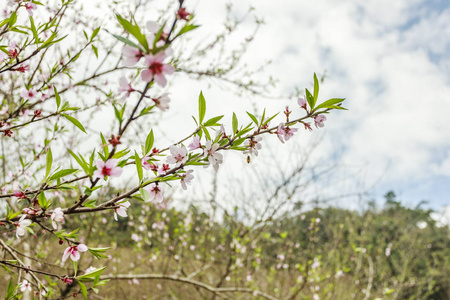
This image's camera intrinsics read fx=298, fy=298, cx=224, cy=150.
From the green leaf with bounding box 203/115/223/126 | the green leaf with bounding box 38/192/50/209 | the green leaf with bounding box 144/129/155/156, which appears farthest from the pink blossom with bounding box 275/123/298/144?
the green leaf with bounding box 38/192/50/209

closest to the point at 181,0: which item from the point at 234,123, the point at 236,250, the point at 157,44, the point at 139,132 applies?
the point at 157,44

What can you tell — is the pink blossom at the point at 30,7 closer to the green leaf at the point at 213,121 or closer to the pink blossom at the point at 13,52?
the pink blossom at the point at 13,52

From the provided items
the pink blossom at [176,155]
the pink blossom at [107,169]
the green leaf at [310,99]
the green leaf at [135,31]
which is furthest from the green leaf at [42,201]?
the green leaf at [310,99]

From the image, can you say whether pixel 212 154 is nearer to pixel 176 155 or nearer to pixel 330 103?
pixel 176 155

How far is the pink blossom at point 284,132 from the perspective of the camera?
3.75ft

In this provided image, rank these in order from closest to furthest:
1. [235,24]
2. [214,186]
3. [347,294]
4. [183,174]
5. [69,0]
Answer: [183,174] < [69,0] < [235,24] < [214,186] < [347,294]

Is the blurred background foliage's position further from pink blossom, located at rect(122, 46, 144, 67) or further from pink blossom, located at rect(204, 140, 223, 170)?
pink blossom, located at rect(122, 46, 144, 67)

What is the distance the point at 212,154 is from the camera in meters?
1.04

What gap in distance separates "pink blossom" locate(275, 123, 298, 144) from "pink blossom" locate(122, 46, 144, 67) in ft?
1.97

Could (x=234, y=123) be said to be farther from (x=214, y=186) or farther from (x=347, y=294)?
(x=347, y=294)

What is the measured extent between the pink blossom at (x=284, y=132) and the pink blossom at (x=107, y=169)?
23.8 inches

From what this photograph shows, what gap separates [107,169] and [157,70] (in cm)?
31

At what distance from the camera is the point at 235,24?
343 centimetres

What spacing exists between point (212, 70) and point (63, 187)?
2.65 metres
